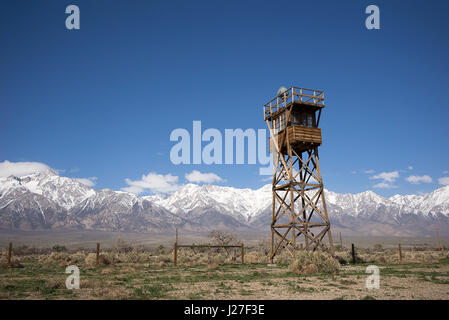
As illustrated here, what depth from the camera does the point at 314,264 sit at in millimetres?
19547

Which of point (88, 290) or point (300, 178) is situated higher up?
point (300, 178)

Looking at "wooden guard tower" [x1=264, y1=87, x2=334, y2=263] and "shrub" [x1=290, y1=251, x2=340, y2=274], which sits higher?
"wooden guard tower" [x1=264, y1=87, x2=334, y2=263]

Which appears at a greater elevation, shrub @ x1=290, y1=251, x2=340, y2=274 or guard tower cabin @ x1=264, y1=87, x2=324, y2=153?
guard tower cabin @ x1=264, y1=87, x2=324, y2=153

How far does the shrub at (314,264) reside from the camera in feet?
63.2

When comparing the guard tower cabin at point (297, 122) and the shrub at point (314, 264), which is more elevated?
the guard tower cabin at point (297, 122)

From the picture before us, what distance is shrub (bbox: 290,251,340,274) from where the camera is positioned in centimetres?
1925

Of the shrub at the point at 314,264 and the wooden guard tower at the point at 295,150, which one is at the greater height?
the wooden guard tower at the point at 295,150

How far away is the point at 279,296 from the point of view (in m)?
11.8

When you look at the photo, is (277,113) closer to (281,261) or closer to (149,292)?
(281,261)
